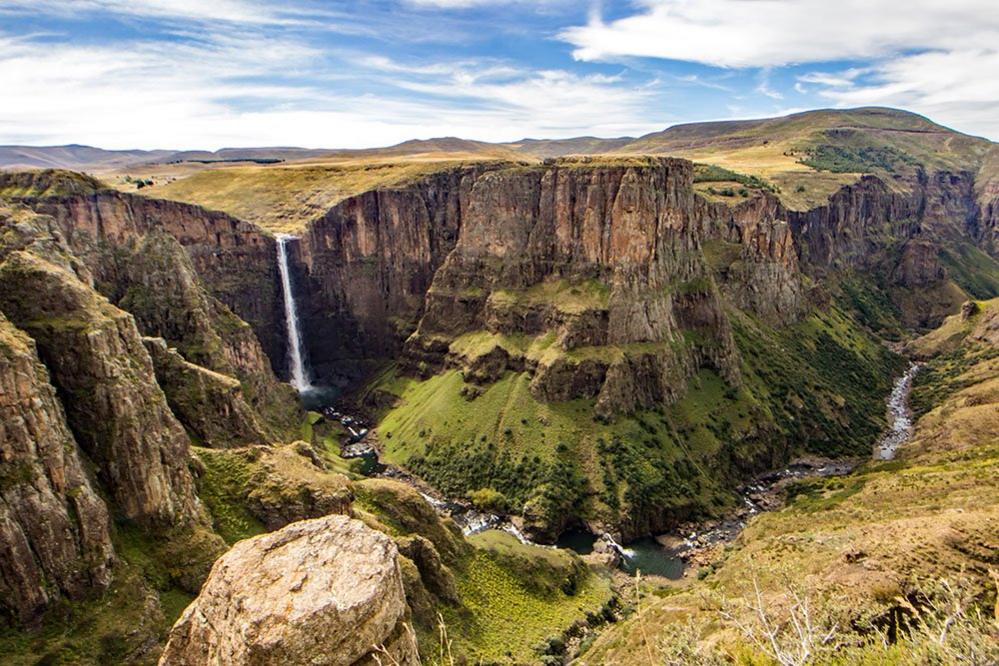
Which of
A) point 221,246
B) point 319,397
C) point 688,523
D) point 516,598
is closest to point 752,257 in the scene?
point 688,523

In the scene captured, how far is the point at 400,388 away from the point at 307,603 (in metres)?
119

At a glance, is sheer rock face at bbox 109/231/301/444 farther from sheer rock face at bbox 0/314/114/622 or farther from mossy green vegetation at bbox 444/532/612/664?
sheer rock face at bbox 0/314/114/622

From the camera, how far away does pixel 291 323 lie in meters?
149

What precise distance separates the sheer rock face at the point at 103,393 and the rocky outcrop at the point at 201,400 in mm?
14542

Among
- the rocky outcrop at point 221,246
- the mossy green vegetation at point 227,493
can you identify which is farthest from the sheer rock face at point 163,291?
the mossy green vegetation at point 227,493

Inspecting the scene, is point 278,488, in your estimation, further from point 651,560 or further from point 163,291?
point 651,560

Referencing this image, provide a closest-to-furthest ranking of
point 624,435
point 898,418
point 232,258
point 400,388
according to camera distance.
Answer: point 624,435 → point 898,418 → point 400,388 → point 232,258

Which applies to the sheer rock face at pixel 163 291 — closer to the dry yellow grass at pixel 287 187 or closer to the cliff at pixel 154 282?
the cliff at pixel 154 282

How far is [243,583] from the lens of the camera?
2136 cm

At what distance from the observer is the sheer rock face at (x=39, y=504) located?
131ft

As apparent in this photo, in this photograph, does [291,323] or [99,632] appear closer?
[99,632]

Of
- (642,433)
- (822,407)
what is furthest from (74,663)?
(822,407)

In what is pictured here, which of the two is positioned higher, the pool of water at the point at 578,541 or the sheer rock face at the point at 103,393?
A: the sheer rock face at the point at 103,393

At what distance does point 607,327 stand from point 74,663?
89471 millimetres
